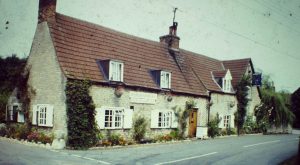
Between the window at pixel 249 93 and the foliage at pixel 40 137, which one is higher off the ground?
the window at pixel 249 93

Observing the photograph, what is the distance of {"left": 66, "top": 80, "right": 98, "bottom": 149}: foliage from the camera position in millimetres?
18297

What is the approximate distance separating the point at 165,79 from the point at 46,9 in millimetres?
10705

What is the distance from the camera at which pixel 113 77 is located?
21.1 metres

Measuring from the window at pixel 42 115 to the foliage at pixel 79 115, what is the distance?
169cm

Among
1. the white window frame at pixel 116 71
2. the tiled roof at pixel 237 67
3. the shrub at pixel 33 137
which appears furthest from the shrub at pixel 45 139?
the tiled roof at pixel 237 67

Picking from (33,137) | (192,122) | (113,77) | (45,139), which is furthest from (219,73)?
(33,137)

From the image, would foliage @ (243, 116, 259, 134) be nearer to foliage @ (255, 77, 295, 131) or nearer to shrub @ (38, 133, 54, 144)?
foliage @ (255, 77, 295, 131)

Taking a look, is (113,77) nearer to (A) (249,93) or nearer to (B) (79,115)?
(B) (79,115)

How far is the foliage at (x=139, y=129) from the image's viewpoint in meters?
21.9

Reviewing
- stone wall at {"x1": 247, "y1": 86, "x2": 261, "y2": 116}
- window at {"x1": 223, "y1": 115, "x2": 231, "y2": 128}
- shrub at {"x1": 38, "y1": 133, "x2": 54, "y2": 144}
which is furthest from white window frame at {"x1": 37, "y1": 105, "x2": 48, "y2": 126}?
stone wall at {"x1": 247, "y1": 86, "x2": 261, "y2": 116}

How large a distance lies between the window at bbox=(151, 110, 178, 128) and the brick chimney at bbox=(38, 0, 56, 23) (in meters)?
10.5

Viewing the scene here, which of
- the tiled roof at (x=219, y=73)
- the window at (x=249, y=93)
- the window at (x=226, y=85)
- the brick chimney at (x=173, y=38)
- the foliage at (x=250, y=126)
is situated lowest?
the foliage at (x=250, y=126)

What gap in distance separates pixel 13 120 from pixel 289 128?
31.2m

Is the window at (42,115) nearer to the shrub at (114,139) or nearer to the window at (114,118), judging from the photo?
the window at (114,118)
